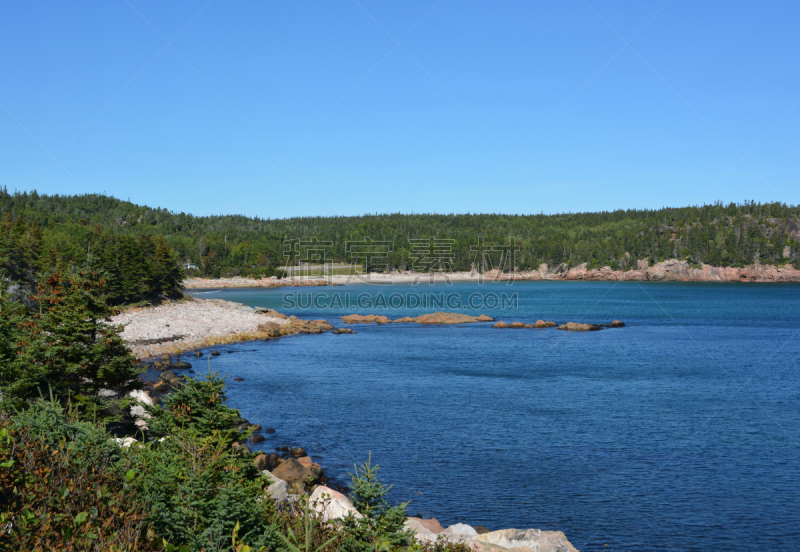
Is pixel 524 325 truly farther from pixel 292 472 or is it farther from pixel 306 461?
pixel 292 472

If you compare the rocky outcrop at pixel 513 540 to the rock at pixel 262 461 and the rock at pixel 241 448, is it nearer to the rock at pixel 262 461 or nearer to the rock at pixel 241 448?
the rock at pixel 241 448

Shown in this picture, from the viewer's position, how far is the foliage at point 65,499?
19.5 feet

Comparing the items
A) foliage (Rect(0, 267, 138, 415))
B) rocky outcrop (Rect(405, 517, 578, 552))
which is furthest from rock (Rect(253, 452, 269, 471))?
rocky outcrop (Rect(405, 517, 578, 552))

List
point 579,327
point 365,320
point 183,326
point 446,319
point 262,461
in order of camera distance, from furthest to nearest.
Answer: point 365,320, point 446,319, point 579,327, point 183,326, point 262,461

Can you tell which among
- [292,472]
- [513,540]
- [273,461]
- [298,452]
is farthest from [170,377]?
[513,540]

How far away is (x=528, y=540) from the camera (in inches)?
631

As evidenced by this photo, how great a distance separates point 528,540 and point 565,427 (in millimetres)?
14954

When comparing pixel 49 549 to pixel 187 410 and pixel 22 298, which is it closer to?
pixel 187 410

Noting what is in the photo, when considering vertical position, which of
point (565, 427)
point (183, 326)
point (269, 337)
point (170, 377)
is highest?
point (183, 326)

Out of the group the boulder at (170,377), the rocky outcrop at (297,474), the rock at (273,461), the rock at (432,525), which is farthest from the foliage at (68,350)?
the boulder at (170,377)

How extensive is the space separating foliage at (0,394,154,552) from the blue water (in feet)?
44.5

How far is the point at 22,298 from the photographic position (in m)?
63.6

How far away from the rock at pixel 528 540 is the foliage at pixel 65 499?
11.0 metres

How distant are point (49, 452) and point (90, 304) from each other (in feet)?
41.5
